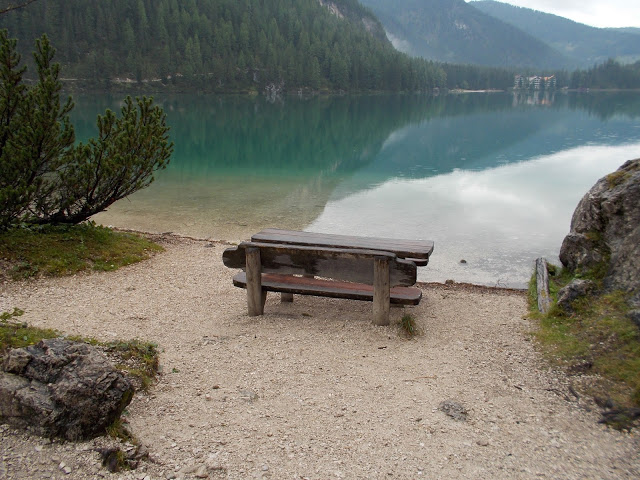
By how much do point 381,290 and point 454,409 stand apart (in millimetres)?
2262

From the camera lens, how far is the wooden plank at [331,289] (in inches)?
293

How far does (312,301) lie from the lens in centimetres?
879

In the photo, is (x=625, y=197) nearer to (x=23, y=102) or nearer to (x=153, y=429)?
(x=153, y=429)

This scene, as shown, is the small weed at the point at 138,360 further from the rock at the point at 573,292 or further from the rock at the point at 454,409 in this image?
the rock at the point at 573,292

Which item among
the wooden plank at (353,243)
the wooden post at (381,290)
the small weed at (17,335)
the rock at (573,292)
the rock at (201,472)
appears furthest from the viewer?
the wooden plank at (353,243)

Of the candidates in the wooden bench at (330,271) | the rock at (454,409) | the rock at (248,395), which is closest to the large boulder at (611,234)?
the wooden bench at (330,271)

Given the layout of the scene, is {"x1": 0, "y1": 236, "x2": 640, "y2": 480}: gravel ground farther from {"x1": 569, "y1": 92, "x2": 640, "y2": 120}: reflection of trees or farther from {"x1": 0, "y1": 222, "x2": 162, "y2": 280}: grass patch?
{"x1": 569, "y1": 92, "x2": 640, "y2": 120}: reflection of trees

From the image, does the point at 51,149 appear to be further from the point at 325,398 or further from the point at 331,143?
the point at 331,143

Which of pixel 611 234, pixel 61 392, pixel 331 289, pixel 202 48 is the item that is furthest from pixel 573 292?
pixel 202 48

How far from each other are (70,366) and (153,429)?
2.87ft

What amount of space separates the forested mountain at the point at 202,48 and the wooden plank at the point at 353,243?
4878 inches

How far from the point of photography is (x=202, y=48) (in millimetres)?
139375

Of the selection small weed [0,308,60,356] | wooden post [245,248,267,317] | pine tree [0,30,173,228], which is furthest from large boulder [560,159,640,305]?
pine tree [0,30,173,228]

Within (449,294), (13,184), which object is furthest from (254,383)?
(13,184)
